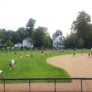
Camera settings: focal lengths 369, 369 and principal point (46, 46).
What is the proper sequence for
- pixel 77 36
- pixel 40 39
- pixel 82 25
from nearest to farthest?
pixel 77 36 < pixel 82 25 < pixel 40 39

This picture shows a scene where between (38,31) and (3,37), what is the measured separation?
24.0 meters

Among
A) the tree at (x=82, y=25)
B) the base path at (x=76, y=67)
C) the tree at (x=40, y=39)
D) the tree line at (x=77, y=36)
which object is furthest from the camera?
the tree at (x=40, y=39)

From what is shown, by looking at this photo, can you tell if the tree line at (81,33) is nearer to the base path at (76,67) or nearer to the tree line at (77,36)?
the tree line at (77,36)

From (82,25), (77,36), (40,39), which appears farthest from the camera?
(40,39)

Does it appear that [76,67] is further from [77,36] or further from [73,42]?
[77,36]

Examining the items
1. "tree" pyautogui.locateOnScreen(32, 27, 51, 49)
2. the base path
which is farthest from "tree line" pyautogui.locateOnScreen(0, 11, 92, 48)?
the base path

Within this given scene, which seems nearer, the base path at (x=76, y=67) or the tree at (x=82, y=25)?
the base path at (x=76, y=67)

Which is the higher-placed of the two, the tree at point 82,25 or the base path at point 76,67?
the tree at point 82,25

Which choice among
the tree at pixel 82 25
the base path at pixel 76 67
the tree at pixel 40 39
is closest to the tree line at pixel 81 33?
the tree at pixel 82 25

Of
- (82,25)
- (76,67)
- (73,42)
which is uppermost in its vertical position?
(82,25)

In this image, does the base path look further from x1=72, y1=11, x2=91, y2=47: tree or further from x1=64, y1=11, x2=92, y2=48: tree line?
x1=72, y1=11, x2=91, y2=47: tree

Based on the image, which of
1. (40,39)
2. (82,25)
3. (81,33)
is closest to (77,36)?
(81,33)

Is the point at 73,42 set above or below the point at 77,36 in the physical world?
below

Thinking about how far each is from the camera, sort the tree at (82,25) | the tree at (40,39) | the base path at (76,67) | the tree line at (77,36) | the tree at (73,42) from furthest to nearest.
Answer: the tree at (40,39) → the tree at (82,25) → the tree line at (77,36) → the tree at (73,42) → the base path at (76,67)
